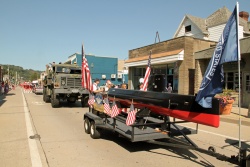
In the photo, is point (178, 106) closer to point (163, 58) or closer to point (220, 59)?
point (220, 59)

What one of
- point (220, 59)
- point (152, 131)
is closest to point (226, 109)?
point (152, 131)

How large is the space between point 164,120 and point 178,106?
3.35 feet

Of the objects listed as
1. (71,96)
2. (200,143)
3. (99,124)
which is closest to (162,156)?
(200,143)

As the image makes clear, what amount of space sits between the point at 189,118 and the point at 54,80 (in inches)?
537

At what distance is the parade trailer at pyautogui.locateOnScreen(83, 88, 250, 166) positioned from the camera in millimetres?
4672

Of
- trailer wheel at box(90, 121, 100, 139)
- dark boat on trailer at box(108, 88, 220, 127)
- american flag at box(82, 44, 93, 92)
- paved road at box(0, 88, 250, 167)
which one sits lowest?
paved road at box(0, 88, 250, 167)

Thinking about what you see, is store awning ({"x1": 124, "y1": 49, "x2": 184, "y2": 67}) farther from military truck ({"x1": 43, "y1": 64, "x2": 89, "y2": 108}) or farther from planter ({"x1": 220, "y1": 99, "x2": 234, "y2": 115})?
military truck ({"x1": 43, "y1": 64, "x2": 89, "y2": 108})

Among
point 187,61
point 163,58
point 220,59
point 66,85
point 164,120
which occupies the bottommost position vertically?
point 164,120

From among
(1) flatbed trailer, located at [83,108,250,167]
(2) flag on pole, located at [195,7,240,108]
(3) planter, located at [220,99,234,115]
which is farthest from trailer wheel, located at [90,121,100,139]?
(3) planter, located at [220,99,234,115]

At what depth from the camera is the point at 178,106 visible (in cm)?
539

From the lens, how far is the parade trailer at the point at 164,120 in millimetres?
4672

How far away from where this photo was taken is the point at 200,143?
6.86 meters

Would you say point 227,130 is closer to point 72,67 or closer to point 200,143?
point 200,143

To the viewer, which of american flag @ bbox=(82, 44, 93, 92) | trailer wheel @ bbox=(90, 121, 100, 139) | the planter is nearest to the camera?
trailer wheel @ bbox=(90, 121, 100, 139)
